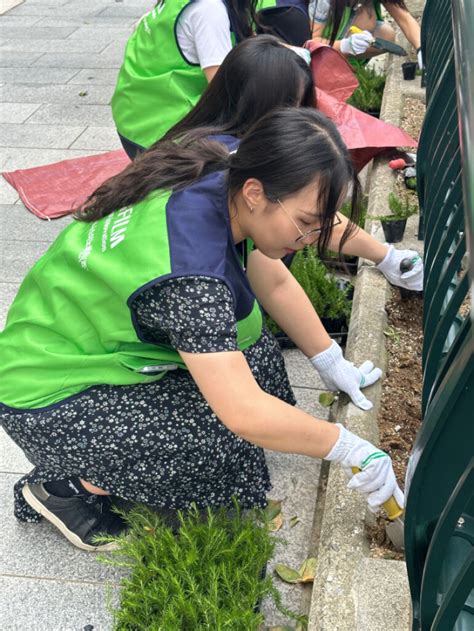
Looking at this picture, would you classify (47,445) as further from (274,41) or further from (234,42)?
(234,42)

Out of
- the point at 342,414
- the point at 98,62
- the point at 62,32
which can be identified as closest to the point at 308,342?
the point at 342,414

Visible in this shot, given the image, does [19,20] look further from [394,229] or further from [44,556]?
[44,556]

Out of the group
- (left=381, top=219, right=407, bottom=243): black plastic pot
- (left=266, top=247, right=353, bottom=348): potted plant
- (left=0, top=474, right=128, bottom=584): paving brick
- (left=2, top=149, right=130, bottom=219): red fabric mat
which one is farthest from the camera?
(left=2, top=149, right=130, bottom=219): red fabric mat

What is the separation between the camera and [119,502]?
2.58 meters

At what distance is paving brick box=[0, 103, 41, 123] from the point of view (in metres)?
5.74

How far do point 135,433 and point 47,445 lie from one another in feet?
0.84

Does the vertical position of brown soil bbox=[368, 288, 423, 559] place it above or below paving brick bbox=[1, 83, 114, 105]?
above

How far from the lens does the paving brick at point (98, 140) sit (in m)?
5.33

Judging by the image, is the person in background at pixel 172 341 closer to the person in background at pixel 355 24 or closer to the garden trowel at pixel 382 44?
the person in background at pixel 355 24

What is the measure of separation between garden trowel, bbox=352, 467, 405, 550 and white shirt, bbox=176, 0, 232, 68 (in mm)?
1737

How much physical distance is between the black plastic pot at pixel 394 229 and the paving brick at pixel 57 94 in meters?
3.12

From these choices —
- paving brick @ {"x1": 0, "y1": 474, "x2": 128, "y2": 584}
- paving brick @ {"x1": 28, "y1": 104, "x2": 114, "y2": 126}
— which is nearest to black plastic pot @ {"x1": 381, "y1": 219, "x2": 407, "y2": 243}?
paving brick @ {"x1": 0, "y1": 474, "x2": 128, "y2": 584}

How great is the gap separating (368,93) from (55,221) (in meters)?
2.21

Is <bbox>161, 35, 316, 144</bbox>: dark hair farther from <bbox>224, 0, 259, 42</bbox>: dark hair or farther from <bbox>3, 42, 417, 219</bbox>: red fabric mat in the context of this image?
<bbox>3, 42, 417, 219</bbox>: red fabric mat
